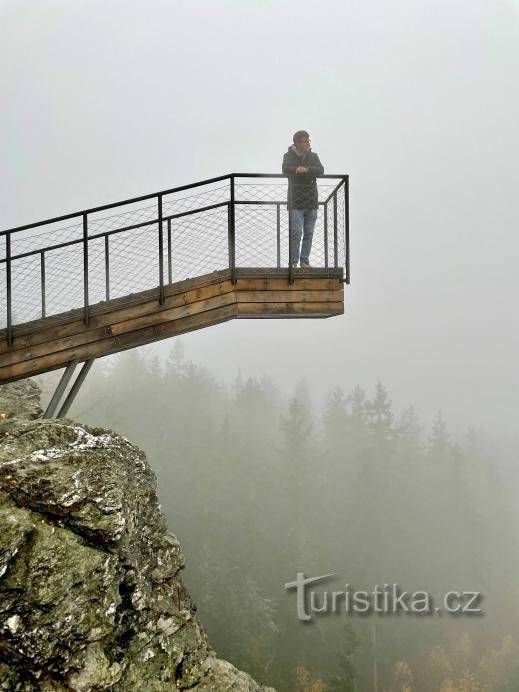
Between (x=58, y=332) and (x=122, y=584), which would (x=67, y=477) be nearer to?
(x=122, y=584)

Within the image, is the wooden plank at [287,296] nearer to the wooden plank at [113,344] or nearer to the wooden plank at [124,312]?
the wooden plank at [124,312]

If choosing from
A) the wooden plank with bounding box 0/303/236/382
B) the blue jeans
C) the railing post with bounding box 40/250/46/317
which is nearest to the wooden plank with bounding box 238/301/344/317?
the wooden plank with bounding box 0/303/236/382

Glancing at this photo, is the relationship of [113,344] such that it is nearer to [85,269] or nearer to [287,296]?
[85,269]

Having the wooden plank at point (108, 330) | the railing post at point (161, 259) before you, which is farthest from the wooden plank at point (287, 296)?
the railing post at point (161, 259)

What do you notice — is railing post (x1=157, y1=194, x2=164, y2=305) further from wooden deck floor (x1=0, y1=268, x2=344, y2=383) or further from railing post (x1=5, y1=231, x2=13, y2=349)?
railing post (x1=5, y1=231, x2=13, y2=349)

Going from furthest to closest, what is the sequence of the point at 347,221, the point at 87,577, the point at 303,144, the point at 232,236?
the point at 303,144
the point at 347,221
the point at 232,236
the point at 87,577

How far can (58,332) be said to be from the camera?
857cm

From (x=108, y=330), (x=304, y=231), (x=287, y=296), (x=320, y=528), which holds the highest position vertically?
(x=304, y=231)

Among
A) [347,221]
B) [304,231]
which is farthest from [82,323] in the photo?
[347,221]

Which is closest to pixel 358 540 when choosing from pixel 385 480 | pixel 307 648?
pixel 385 480

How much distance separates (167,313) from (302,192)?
334 cm

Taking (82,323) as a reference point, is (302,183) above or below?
above

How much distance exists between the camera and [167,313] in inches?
340

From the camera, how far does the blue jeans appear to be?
9117mm
